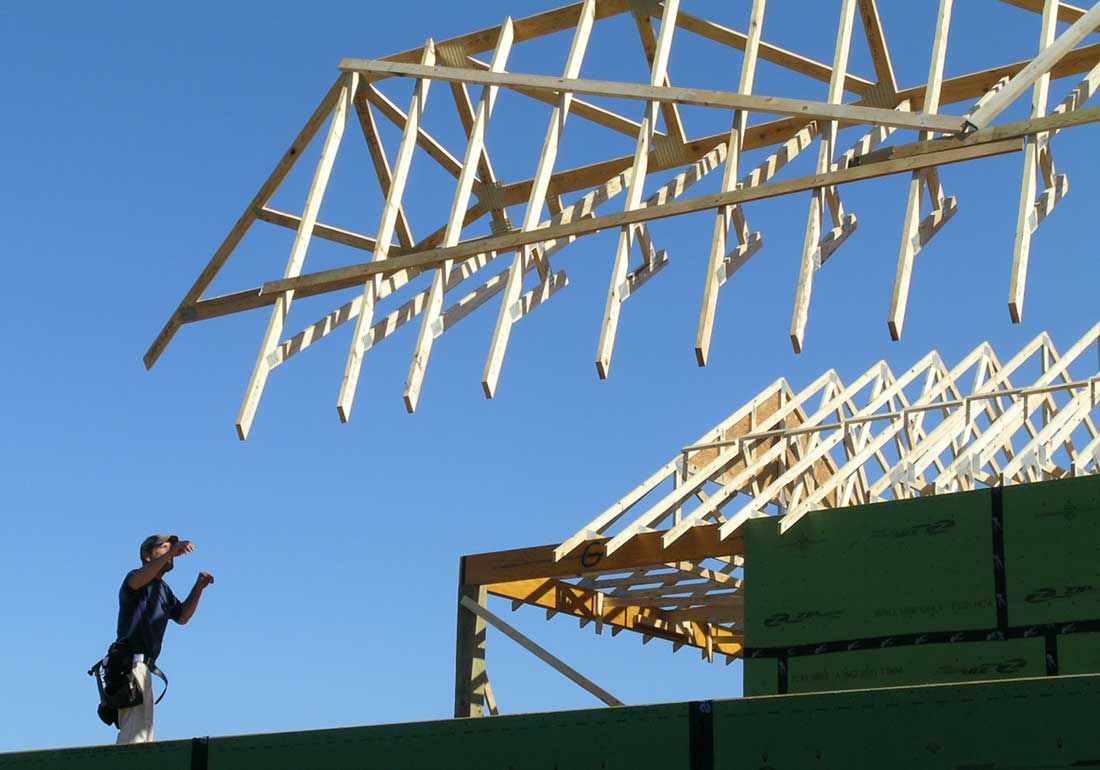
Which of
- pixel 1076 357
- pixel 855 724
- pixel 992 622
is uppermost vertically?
pixel 1076 357

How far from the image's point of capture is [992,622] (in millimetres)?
12078

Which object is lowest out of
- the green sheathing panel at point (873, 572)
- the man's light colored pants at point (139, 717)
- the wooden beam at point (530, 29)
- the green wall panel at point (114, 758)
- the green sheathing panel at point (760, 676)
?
the green wall panel at point (114, 758)

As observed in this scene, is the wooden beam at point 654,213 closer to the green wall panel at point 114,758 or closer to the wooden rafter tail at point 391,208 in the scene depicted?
the wooden rafter tail at point 391,208

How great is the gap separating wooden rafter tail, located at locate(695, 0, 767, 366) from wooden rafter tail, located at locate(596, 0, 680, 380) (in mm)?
605

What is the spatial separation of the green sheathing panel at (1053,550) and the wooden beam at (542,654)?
4.38 metres

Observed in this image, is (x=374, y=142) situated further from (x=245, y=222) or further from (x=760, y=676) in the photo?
(x=760, y=676)

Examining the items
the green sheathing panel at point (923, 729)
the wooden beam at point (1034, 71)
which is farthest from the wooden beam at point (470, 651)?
the green sheathing panel at point (923, 729)

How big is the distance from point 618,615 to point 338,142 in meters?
7.38

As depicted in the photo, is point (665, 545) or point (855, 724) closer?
point (855, 724)

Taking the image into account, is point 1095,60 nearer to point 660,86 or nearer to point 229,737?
point 660,86

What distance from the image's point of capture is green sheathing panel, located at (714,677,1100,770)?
18.7 feet

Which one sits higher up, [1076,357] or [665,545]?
[1076,357]

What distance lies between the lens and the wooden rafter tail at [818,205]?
31.7ft

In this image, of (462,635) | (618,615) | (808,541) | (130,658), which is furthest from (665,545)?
(130,658)
